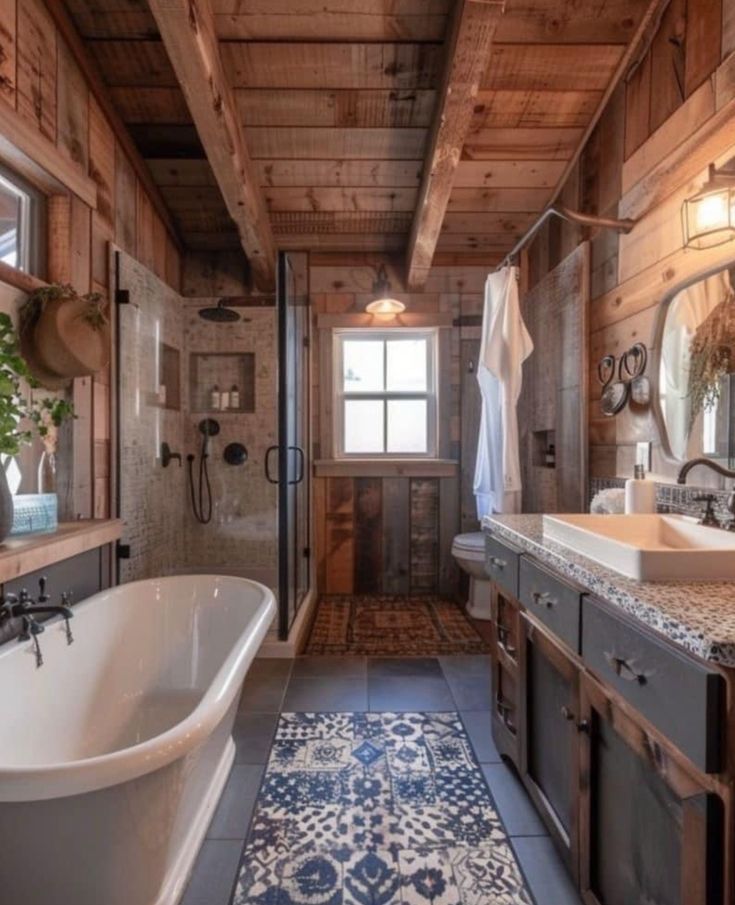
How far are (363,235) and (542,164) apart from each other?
1.17 metres

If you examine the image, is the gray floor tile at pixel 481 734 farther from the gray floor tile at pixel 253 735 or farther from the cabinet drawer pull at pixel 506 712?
the gray floor tile at pixel 253 735

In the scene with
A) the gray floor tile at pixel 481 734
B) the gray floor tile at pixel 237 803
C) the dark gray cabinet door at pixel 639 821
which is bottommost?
the gray floor tile at pixel 237 803

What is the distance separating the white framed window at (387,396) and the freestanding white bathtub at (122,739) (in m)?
1.79

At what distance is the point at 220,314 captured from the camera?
3.44 metres

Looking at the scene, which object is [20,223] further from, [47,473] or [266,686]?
[266,686]

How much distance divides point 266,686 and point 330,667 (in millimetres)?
339

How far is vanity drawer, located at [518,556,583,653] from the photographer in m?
1.18

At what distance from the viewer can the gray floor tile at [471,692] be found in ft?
7.24

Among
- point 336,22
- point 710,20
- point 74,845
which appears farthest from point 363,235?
point 74,845

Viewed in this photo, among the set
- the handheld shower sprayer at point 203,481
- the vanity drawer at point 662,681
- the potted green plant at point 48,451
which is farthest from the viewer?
the handheld shower sprayer at point 203,481

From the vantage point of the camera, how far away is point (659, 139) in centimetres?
185

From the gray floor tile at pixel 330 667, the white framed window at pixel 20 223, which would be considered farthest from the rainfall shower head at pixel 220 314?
the gray floor tile at pixel 330 667

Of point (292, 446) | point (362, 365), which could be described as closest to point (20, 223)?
point (292, 446)

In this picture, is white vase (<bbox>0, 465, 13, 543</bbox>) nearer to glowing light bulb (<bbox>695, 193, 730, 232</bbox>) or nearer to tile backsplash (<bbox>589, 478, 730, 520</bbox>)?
tile backsplash (<bbox>589, 478, 730, 520</bbox>)
